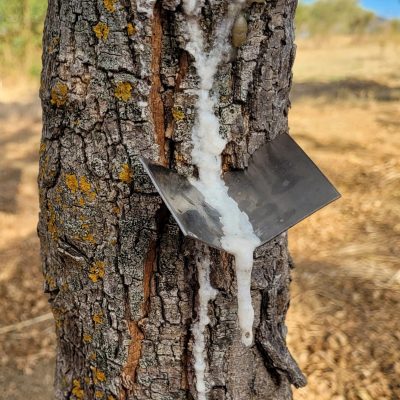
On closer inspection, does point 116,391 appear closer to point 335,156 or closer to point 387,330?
point 387,330

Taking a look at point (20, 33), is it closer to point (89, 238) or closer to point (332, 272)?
point (332, 272)

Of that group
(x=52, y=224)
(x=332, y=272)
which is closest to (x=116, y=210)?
(x=52, y=224)

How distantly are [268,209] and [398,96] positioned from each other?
5.88 meters

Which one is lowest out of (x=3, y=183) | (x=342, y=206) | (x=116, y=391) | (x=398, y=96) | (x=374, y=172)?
(x=116, y=391)

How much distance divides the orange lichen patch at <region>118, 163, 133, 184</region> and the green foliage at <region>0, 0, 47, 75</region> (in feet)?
23.2

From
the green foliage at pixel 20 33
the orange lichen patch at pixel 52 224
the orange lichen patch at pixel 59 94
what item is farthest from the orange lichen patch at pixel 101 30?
the green foliage at pixel 20 33

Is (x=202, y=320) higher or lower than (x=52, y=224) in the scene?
lower

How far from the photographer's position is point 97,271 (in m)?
1.01

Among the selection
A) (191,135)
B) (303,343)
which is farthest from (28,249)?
(191,135)

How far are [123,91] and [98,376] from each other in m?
0.67

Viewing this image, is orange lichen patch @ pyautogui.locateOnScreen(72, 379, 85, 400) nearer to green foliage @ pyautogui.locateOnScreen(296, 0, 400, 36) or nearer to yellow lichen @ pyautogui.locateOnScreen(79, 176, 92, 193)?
yellow lichen @ pyautogui.locateOnScreen(79, 176, 92, 193)

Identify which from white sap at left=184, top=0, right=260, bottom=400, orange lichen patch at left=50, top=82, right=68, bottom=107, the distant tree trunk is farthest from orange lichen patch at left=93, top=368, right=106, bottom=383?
orange lichen patch at left=50, top=82, right=68, bottom=107

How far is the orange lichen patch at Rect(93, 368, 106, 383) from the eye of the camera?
1.11m

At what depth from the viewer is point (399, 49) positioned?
33.8 ft
